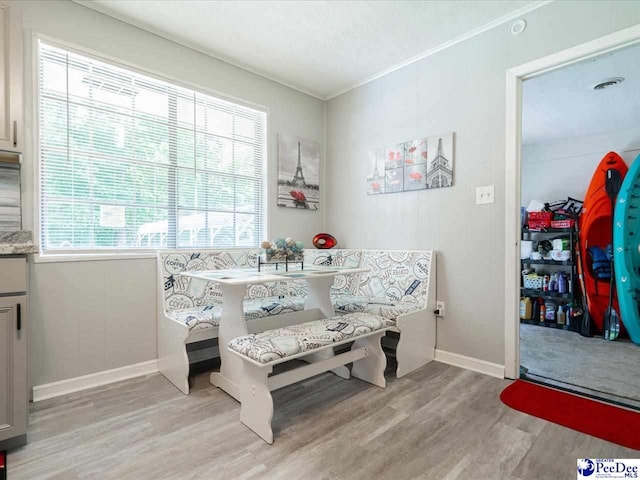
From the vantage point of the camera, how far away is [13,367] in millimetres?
1541

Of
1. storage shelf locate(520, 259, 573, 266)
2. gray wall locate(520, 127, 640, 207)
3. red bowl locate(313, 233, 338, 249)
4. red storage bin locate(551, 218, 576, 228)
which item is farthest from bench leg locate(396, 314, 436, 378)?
gray wall locate(520, 127, 640, 207)

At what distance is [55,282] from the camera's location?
2166 millimetres

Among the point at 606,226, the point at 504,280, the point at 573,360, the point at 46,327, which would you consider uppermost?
the point at 606,226

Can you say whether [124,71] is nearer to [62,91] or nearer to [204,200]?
[62,91]

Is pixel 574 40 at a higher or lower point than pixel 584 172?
higher

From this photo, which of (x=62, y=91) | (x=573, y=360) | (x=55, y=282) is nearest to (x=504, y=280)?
(x=573, y=360)

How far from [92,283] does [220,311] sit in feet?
2.86

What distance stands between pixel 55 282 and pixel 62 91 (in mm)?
1253

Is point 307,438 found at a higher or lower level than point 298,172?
lower

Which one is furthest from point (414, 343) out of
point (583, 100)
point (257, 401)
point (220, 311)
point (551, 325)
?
point (583, 100)

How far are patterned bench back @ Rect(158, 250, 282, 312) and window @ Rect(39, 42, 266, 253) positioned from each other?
0.65 ft

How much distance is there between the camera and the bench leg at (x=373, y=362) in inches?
89.0

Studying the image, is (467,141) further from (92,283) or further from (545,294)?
(92,283)

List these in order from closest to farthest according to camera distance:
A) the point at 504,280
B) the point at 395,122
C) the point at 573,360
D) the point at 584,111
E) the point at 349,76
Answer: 1. the point at 504,280
2. the point at 573,360
3. the point at 395,122
4. the point at 349,76
5. the point at 584,111
